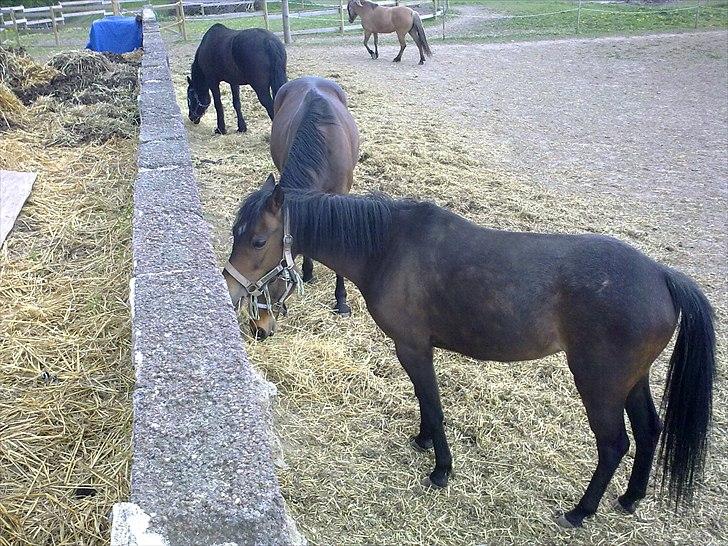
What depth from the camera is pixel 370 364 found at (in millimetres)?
3852

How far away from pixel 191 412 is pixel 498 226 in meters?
3.96

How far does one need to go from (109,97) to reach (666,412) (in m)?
7.79

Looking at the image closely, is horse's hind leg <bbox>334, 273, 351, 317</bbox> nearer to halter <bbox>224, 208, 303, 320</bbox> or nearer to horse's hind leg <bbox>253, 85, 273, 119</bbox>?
halter <bbox>224, 208, 303, 320</bbox>

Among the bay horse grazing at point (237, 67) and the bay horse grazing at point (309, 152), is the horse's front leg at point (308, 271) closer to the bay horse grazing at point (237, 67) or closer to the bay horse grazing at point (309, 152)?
the bay horse grazing at point (309, 152)

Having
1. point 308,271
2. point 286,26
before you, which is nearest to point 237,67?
point 308,271

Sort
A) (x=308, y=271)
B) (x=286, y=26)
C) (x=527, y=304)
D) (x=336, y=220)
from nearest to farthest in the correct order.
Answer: (x=527, y=304) < (x=336, y=220) < (x=308, y=271) < (x=286, y=26)

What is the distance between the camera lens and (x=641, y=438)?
2.84 meters

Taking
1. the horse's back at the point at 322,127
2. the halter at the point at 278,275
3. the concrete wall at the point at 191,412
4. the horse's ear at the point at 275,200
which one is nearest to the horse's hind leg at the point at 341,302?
the horse's back at the point at 322,127

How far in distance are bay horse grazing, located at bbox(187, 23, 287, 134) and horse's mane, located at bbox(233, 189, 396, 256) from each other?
5.75m

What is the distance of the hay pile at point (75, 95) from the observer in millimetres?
6688

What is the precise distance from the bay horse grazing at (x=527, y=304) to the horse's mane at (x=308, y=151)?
82 cm

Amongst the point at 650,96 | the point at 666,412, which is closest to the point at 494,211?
the point at 666,412

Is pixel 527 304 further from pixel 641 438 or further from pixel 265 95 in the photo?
pixel 265 95

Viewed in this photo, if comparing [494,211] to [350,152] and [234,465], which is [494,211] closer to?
[350,152]
